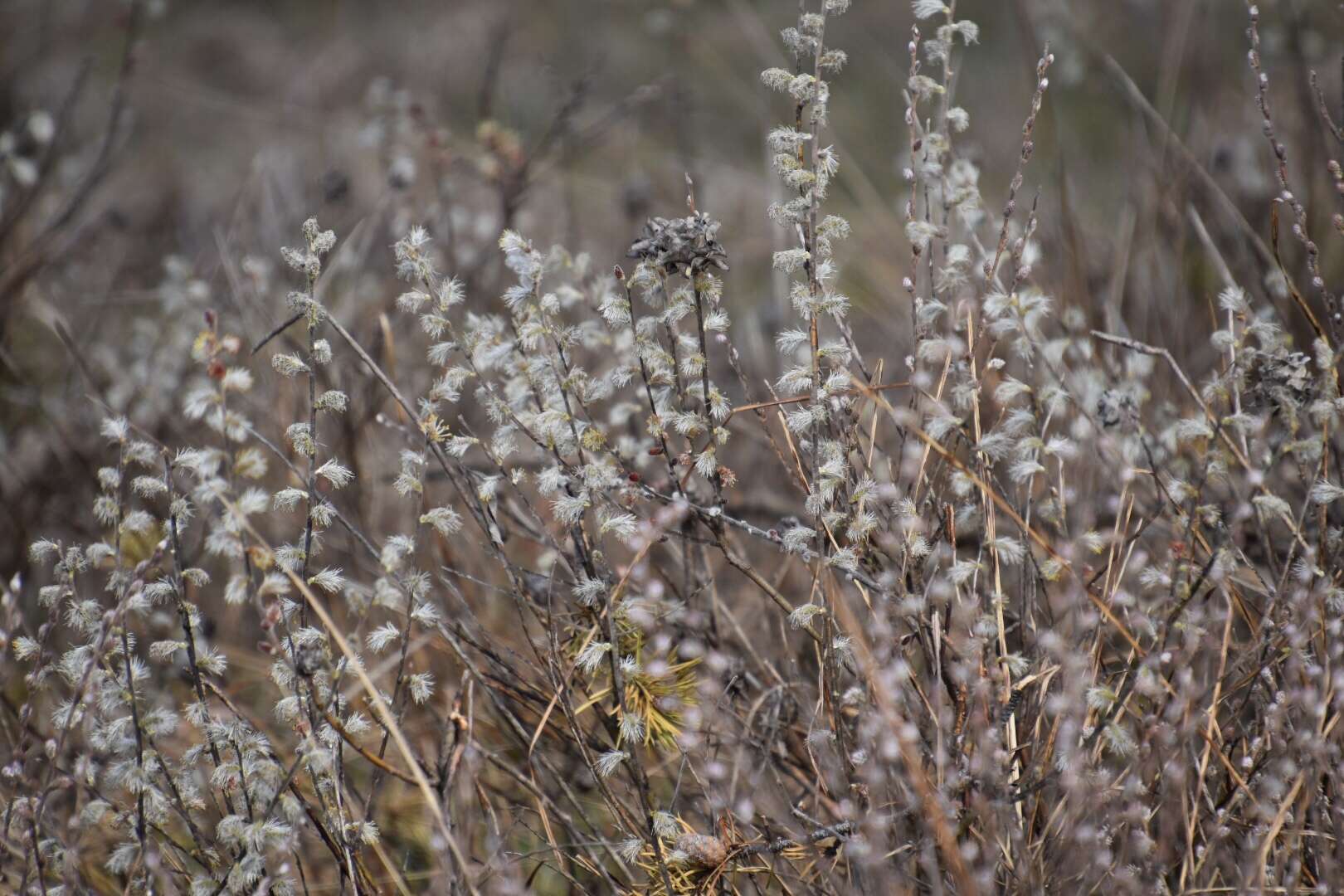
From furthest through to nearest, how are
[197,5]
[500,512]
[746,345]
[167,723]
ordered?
[197,5] < [746,345] < [500,512] < [167,723]

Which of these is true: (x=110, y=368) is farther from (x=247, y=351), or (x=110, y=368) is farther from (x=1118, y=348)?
(x=1118, y=348)

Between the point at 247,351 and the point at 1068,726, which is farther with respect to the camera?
the point at 247,351

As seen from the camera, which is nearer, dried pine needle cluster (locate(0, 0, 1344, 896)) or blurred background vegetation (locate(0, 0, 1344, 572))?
dried pine needle cluster (locate(0, 0, 1344, 896))

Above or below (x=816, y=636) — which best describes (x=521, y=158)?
above

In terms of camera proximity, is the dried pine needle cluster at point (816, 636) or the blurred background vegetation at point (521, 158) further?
the blurred background vegetation at point (521, 158)

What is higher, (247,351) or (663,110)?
(663,110)

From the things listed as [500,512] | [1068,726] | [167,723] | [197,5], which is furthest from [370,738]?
[197,5]

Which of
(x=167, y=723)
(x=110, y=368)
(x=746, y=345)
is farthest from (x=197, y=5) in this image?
(x=167, y=723)

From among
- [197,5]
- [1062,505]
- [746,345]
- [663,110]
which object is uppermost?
[197,5]

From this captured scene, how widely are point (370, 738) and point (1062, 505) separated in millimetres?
1415

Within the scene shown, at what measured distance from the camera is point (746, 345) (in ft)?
10.9

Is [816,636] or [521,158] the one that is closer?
[816,636]

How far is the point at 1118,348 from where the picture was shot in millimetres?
2326

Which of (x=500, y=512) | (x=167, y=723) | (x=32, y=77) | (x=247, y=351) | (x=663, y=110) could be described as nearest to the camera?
(x=167, y=723)
